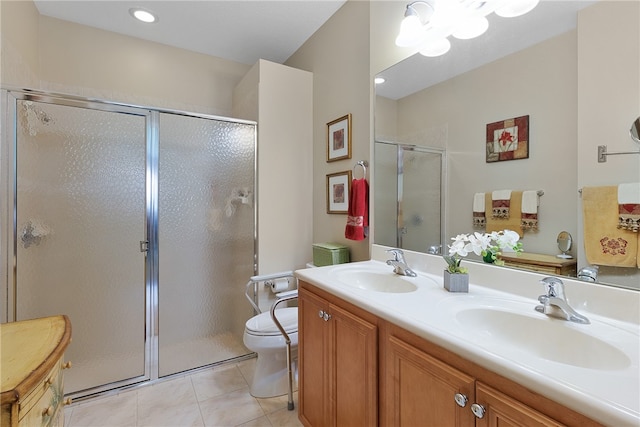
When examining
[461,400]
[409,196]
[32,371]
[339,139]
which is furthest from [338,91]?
[32,371]

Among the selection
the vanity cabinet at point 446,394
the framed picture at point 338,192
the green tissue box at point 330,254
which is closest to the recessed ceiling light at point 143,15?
the framed picture at point 338,192

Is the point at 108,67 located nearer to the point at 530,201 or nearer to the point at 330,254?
the point at 330,254

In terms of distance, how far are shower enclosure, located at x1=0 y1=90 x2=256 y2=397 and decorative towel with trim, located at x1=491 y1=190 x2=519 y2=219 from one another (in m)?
1.66

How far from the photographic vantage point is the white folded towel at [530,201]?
3.51ft

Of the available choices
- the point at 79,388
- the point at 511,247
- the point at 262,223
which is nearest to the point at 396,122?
the point at 511,247

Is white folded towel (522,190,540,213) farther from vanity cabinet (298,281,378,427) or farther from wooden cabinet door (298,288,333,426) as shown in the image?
wooden cabinet door (298,288,333,426)

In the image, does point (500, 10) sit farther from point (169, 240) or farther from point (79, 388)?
point (79, 388)

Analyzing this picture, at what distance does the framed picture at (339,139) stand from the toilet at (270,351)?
3.88 feet

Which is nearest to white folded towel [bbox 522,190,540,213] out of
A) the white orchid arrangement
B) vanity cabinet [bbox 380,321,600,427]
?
the white orchid arrangement

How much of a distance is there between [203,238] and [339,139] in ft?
4.14

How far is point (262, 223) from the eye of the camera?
229cm

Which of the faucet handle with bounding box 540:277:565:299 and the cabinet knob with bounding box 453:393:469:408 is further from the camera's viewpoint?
the faucet handle with bounding box 540:277:565:299

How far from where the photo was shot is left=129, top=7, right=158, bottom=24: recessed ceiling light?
6.98 feet

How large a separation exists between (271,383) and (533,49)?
2.16m
